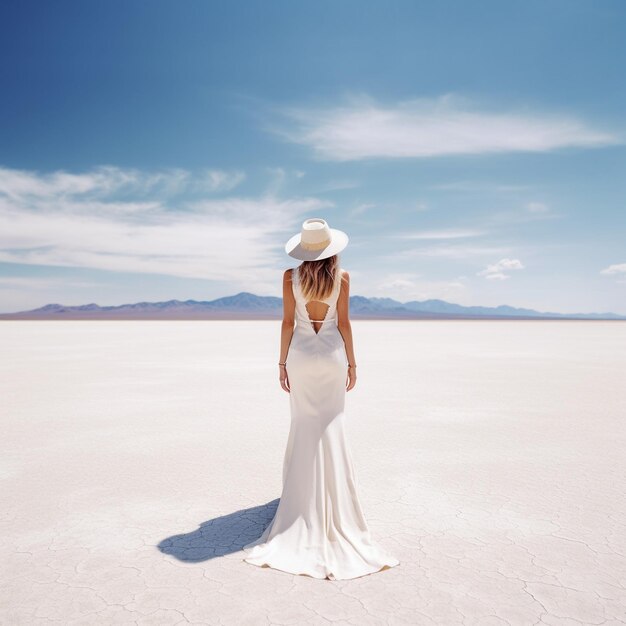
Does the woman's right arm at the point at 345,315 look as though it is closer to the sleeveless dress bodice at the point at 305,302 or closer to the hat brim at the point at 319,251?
the sleeveless dress bodice at the point at 305,302

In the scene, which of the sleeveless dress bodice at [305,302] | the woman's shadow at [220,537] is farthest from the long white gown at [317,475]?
the woman's shadow at [220,537]

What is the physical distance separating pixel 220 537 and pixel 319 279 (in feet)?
6.28

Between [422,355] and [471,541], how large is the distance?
Result: 15.2 meters

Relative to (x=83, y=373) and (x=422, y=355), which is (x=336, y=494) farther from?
(x=422, y=355)

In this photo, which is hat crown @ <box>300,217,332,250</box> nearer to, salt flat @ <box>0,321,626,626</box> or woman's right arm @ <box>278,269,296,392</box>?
woman's right arm @ <box>278,269,296,392</box>

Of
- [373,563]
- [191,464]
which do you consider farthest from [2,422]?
[373,563]

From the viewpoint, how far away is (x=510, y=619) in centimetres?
267

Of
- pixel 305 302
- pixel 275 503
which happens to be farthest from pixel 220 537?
pixel 305 302

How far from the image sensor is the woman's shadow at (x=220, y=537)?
3.42 meters

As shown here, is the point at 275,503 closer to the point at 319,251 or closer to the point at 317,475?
the point at 317,475

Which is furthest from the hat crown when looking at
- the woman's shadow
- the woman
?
the woman's shadow

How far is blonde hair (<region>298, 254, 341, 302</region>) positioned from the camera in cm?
345

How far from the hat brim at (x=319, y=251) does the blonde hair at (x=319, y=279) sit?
0.05 meters

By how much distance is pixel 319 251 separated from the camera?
3488 millimetres
